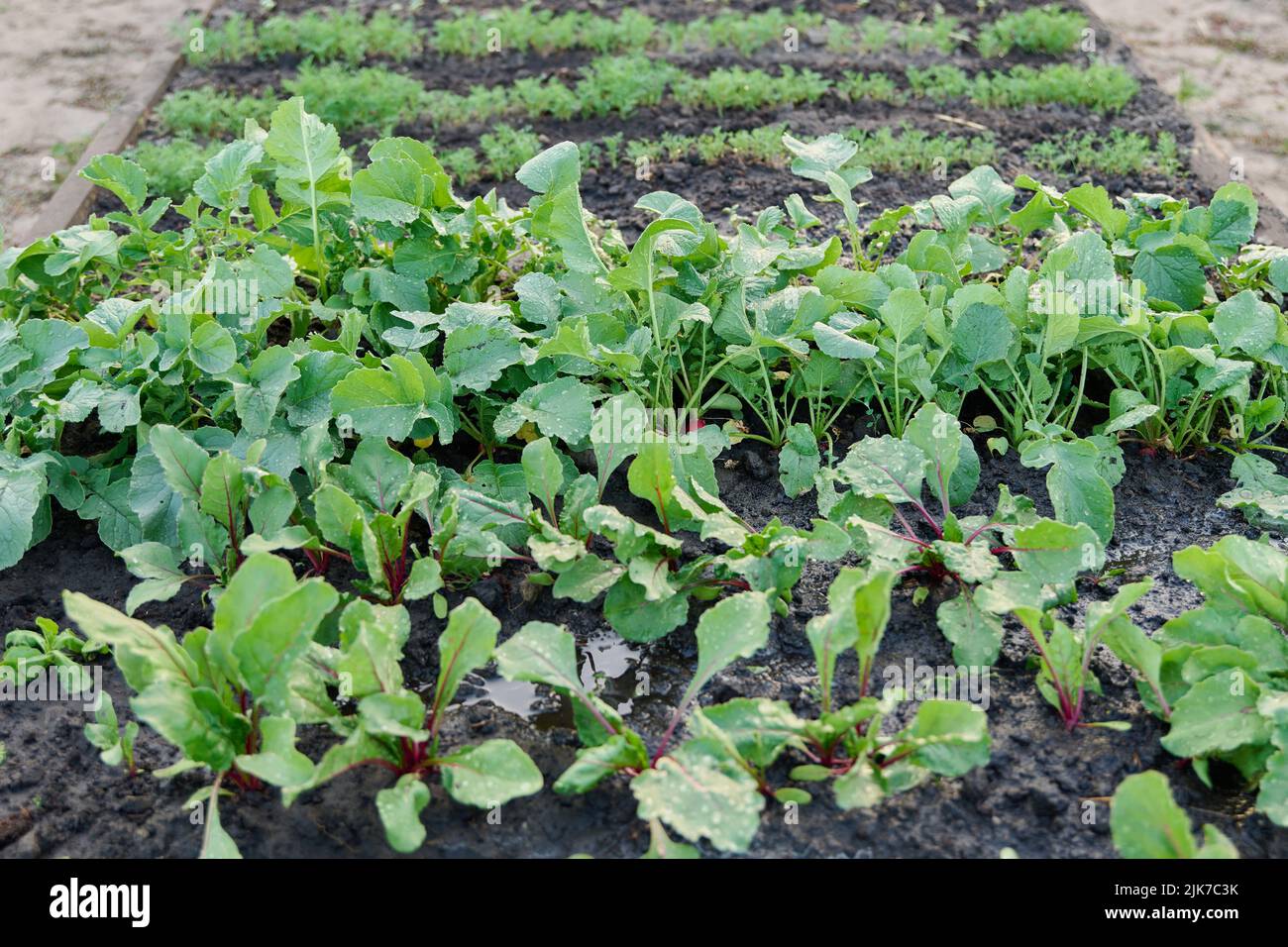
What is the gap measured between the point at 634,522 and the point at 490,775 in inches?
24.5

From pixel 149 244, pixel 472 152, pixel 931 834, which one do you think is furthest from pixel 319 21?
pixel 931 834

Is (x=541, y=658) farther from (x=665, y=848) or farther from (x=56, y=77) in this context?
(x=56, y=77)

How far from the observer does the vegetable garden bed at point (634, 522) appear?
2.05 meters

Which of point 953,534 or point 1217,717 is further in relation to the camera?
point 953,534

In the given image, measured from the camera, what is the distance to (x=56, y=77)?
18.9 feet

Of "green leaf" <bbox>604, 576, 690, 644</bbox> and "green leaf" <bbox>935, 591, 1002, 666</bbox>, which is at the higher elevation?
"green leaf" <bbox>935, 591, 1002, 666</bbox>

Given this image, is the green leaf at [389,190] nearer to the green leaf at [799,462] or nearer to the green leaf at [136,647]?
the green leaf at [799,462]

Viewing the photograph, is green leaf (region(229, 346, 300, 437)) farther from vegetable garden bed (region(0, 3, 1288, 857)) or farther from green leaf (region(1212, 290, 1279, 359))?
green leaf (region(1212, 290, 1279, 359))

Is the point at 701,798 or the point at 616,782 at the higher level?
the point at 701,798

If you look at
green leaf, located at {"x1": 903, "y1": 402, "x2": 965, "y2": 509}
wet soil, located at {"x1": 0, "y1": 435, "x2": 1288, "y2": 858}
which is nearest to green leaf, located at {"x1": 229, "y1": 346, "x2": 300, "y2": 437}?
wet soil, located at {"x1": 0, "y1": 435, "x2": 1288, "y2": 858}

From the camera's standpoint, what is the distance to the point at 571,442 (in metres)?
2.68

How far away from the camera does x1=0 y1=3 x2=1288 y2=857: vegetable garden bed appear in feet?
6.74
